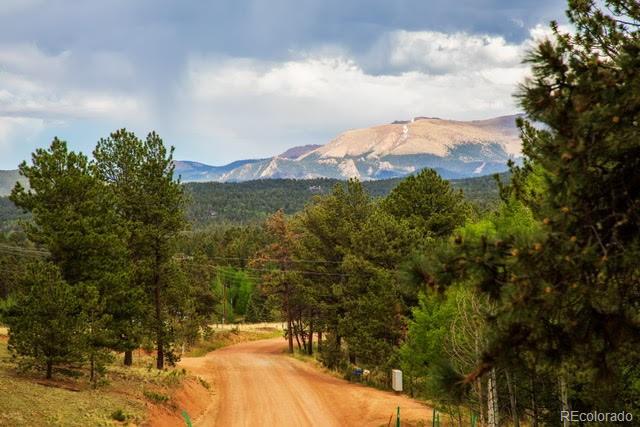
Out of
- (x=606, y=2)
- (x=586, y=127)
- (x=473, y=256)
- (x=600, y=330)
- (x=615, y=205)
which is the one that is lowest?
(x=600, y=330)

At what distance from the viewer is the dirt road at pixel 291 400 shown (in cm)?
2341

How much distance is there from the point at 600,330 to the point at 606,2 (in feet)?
13.7

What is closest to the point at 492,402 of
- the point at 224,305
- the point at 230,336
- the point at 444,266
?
the point at 444,266

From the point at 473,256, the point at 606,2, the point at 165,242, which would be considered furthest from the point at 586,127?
the point at 165,242

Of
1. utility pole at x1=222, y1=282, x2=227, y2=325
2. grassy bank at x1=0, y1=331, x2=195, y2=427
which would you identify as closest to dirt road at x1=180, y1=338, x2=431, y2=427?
grassy bank at x1=0, y1=331, x2=195, y2=427

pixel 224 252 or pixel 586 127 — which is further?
pixel 224 252

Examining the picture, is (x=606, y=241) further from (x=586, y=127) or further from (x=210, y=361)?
(x=210, y=361)

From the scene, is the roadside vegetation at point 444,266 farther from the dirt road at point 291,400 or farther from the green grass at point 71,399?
the dirt road at point 291,400

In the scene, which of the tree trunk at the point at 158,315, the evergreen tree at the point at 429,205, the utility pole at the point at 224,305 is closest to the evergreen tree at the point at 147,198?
the tree trunk at the point at 158,315

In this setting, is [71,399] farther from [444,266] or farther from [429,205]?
[429,205]

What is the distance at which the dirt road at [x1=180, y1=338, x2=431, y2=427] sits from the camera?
2341cm

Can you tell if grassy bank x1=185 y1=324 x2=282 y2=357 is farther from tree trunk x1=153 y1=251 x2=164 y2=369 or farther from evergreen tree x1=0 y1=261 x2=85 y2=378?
evergreen tree x1=0 y1=261 x2=85 y2=378

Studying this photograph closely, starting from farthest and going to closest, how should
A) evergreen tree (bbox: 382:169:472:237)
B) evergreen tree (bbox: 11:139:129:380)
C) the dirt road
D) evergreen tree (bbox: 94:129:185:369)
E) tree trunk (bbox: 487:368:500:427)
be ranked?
evergreen tree (bbox: 382:169:472:237) < evergreen tree (bbox: 94:129:185:369) < the dirt road < evergreen tree (bbox: 11:139:129:380) < tree trunk (bbox: 487:368:500:427)

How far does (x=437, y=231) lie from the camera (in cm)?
3431
